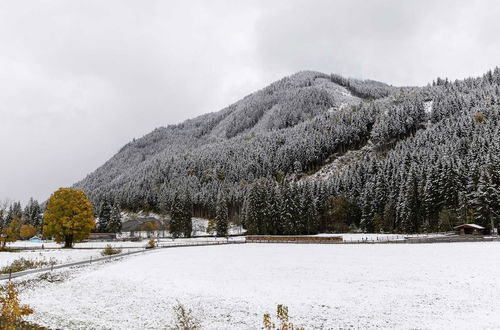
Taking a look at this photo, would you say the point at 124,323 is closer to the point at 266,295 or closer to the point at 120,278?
the point at 266,295

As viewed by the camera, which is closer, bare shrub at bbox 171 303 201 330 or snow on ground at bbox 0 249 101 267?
bare shrub at bbox 171 303 201 330

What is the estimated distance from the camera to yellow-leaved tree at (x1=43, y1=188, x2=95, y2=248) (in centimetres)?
7212

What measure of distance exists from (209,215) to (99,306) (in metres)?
162

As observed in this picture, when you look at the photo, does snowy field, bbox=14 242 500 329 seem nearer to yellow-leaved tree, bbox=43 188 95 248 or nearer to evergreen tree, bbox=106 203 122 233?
yellow-leaved tree, bbox=43 188 95 248

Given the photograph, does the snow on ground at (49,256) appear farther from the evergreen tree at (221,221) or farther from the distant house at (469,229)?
the distant house at (469,229)

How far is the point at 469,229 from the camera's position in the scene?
73.1 metres

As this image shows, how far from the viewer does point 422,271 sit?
3209 cm

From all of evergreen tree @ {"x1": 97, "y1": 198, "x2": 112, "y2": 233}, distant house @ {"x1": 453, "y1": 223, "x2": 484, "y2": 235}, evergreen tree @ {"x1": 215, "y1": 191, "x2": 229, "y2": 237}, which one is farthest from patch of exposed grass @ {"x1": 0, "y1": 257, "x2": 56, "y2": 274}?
evergreen tree @ {"x1": 97, "y1": 198, "x2": 112, "y2": 233}

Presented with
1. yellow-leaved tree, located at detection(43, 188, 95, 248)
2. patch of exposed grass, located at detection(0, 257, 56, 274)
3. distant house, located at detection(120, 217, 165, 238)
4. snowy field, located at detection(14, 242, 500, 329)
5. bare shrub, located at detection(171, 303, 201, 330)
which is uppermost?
yellow-leaved tree, located at detection(43, 188, 95, 248)

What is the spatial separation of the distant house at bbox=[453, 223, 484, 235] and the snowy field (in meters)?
40.0

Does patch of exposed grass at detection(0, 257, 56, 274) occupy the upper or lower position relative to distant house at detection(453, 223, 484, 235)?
lower

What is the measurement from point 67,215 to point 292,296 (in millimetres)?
63768

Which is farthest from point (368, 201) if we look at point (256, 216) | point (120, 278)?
point (120, 278)

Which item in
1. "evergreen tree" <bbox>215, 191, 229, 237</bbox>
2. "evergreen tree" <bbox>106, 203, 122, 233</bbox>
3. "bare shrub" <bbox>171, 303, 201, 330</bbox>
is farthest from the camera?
"evergreen tree" <bbox>106, 203, 122, 233</bbox>
